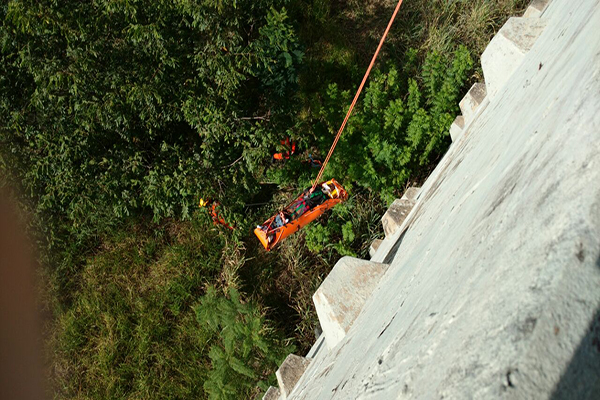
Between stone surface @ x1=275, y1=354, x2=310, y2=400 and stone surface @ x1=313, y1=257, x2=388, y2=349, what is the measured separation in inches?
27.1

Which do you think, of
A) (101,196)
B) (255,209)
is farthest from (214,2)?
(255,209)

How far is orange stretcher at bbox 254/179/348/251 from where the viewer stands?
4512 mm

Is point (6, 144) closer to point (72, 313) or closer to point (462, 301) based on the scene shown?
point (72, 313)

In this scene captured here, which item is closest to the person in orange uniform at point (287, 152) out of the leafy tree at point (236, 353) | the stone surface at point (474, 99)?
the leafy tree at point (236, 353)

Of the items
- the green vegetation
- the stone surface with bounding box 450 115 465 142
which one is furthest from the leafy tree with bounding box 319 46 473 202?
the stone surface with bounding box 450 115 465 142

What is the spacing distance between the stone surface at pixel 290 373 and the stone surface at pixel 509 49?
1.63 metres

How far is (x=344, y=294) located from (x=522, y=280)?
121 cm

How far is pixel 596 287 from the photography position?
52 centimetres

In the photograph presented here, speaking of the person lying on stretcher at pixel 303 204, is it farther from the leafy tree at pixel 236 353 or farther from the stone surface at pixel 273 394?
the stone surface at pixel 273 394

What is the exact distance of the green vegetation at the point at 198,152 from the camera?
3.67m

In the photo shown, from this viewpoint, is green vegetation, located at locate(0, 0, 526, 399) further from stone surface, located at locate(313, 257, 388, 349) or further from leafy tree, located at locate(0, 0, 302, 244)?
stone surface, located at locate(313, 257, 388, 349)

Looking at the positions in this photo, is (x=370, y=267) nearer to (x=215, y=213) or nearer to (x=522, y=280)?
(x=522, y=280)

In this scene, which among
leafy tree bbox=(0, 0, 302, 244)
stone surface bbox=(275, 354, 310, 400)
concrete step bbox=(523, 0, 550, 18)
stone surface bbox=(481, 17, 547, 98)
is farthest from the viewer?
leafy tree bbox=(0, 0, 302, 244)

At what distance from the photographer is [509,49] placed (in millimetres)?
2076
